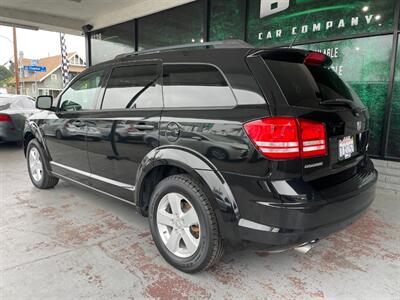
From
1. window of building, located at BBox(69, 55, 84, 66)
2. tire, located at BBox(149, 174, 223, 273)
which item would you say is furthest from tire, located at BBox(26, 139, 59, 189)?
window of building, located at BBox(69, 55, 84, 66)

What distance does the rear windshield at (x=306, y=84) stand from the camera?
2078mm

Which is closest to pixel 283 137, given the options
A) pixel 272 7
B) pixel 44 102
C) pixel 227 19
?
pixel 44 102

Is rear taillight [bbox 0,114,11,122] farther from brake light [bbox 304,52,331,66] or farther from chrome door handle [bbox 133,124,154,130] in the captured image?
brake light [bbox 304,52,331,66]

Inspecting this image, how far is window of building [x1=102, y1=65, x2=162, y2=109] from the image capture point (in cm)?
273

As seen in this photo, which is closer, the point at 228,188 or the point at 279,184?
the point at 279,184

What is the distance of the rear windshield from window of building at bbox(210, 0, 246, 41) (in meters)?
4.43

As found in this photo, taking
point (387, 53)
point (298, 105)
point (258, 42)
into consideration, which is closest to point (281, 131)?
point (298, 105)

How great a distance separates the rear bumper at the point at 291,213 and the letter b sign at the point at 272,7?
4699 mm

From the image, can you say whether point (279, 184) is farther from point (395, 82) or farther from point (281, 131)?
point (395, 82)

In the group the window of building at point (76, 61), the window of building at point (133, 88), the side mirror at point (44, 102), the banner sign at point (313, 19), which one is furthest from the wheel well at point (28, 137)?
the window of building at point (76, 61)

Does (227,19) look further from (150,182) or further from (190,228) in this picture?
(190,228)

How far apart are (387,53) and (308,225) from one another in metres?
3.93

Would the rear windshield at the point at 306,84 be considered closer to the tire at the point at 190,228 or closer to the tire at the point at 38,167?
the tire at the point at 190,228

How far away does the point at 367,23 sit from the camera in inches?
189
